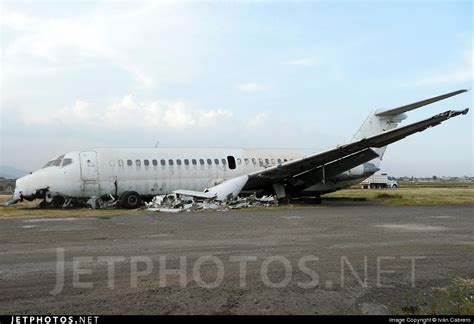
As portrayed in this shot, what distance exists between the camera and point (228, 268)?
6.30 m

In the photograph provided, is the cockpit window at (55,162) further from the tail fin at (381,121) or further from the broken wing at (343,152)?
the tail fin at (381,121)

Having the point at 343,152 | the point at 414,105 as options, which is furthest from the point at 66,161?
the point at 414,105

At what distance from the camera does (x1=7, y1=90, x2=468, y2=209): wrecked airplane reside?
64.6ft

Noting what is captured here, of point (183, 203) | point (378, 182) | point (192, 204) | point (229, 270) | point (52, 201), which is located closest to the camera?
point (229, 270)

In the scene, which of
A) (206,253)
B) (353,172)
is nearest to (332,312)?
(206,253)

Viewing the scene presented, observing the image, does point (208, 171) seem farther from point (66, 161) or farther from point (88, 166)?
point (66, 161)

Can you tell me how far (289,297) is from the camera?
192 inches

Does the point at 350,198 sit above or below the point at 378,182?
below

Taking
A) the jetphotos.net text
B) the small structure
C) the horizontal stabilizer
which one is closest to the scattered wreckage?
the horizontal stabilizer

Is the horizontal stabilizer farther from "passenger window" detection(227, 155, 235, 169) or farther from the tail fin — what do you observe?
"passenger window" detection(227, 155, 235, 169)

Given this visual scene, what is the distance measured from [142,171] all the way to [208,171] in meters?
3.47

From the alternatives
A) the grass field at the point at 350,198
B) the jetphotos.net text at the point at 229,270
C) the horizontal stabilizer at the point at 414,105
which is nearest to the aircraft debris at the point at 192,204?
the grass field at the point at 350,198

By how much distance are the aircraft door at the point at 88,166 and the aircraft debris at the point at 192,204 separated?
310cm

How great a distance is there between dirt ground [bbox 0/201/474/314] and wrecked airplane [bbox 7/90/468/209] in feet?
30.2
